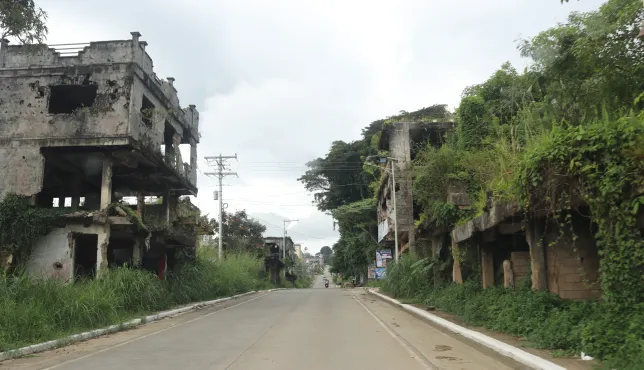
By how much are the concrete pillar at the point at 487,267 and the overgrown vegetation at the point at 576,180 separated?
42cm

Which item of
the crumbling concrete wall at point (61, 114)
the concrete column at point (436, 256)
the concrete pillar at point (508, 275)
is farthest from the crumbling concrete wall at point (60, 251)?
the concrete pillar at point (508, 275)

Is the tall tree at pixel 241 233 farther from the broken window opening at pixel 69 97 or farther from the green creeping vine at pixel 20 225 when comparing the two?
the green creeping vine at pixel 20 225

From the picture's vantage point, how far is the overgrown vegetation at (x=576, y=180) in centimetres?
732

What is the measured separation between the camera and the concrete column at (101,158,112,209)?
20391mm

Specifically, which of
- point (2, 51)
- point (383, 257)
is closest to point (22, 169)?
point (2, 51)

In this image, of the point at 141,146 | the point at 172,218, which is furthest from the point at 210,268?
the point at 141,146

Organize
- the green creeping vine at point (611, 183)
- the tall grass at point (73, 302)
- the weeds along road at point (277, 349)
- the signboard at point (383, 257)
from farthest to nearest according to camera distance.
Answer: the signboard at point (383, 257), the tall grass at point (73, 302), the weeds along road at point (277, 349), the green creeping vine at point (611, 183)

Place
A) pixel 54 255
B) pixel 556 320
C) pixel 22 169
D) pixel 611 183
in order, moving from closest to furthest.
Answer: pixel 611 183, pixel 556 320, pixel 54 255, pixel 22 169

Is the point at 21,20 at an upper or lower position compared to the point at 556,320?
upper

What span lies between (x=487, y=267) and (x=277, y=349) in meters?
7.95

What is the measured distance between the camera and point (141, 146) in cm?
2098

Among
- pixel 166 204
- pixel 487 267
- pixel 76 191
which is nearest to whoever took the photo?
pixel 487 267

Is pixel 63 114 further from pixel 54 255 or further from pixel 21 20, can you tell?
pixel 21 20

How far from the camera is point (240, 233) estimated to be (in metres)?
52.5
